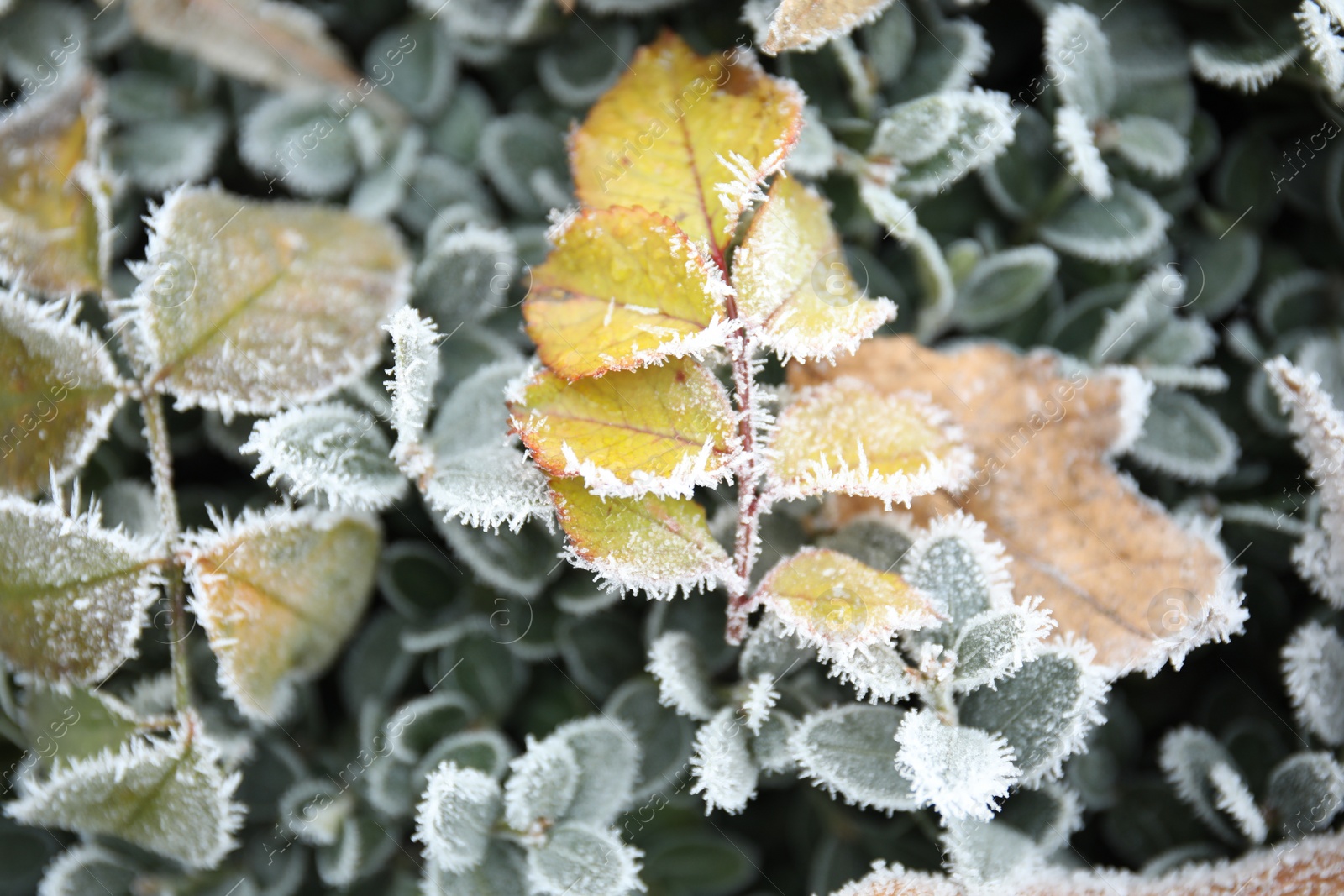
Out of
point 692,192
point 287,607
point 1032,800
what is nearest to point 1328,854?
point 1032,800

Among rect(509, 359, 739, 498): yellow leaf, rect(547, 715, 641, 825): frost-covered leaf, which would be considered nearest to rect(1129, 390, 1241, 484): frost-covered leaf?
rect(509, 359, 739, 498): yellow leaf

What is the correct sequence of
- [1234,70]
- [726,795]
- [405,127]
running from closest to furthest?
[726,795]
[1234,70]
[405,127]

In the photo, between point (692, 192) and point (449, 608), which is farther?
point (449, 608)

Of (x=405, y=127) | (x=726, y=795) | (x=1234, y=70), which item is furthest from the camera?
(x=405, y=127)

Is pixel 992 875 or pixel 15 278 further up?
pixel 15 278

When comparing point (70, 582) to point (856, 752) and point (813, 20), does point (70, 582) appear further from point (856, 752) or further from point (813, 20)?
point (813, 20)

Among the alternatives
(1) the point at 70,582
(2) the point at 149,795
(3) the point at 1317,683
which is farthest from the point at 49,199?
(3) the point at 1317,683

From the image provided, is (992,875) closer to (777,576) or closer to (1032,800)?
(1032,800)
